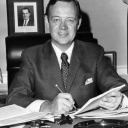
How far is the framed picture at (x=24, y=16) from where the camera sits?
3.07 meters

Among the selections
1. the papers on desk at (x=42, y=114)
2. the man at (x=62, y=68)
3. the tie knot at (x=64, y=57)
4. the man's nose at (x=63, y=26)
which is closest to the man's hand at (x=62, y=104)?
the papers on desk at (x=42, y=114)

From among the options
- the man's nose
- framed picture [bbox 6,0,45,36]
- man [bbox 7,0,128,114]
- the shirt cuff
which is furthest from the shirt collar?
framed picture [bbox 6,0,45,36]

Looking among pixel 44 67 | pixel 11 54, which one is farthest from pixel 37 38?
pixel 44 67

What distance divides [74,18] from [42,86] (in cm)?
54

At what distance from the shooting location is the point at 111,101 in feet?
5.23

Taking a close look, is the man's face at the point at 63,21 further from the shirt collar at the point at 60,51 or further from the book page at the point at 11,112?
the book page at the point at 11,112

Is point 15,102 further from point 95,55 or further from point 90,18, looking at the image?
point 90,18

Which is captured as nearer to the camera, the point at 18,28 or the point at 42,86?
the point at 42,86

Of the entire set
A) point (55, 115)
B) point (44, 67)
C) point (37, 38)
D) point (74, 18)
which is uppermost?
point (74, 18)

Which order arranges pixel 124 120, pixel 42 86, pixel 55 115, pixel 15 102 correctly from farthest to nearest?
pixel 42 86, pixel 15 102, pixel 55 115, pixel 124 120

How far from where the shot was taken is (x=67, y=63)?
2023 mm

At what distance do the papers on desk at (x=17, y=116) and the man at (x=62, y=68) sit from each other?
39 cm

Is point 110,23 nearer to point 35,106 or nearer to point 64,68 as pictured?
point 64,68

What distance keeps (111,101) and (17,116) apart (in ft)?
1.78
